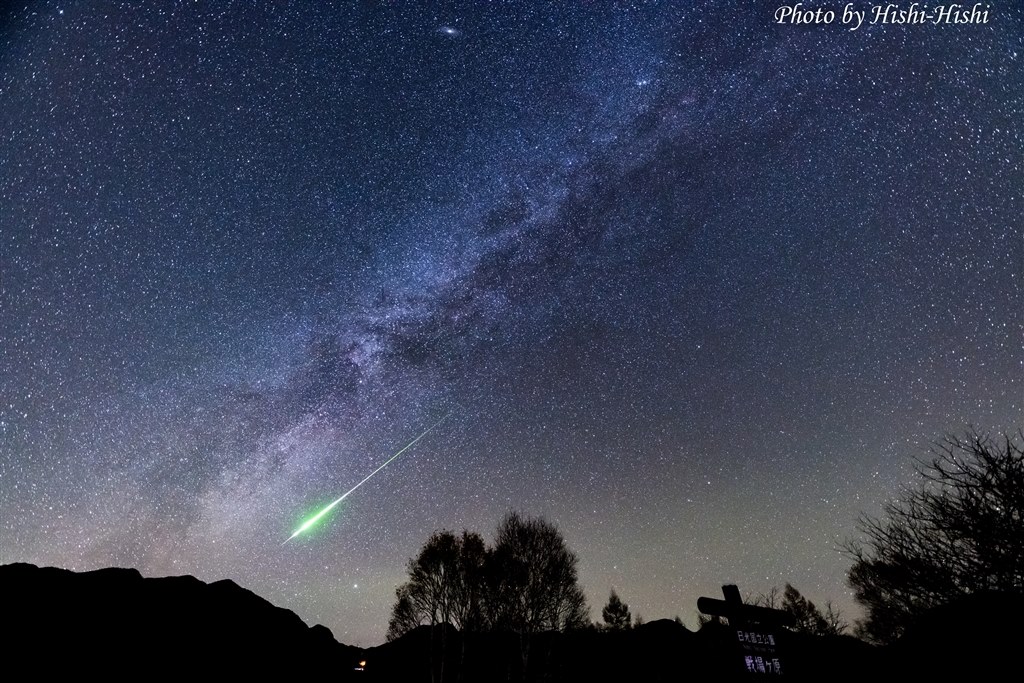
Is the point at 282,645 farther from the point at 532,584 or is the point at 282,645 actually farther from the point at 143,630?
the point at 532,584

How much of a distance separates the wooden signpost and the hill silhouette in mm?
39156

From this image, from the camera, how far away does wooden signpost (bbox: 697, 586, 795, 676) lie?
11.5 metres

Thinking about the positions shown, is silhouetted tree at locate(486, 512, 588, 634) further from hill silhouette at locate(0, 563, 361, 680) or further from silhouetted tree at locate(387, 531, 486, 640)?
hill silhouette at locate(0, 563, 361, 680)

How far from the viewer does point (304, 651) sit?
46.0 meters

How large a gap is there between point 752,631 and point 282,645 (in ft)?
165

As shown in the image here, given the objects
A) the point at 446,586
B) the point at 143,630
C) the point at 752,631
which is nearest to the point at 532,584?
the point at 446,586

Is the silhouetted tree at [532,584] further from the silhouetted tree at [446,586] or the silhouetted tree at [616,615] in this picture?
the silhouetted tree at [616,615]

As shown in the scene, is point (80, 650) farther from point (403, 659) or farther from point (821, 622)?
point (821, 622)

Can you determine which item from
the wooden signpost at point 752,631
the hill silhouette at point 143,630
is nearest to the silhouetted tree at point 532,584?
the wooden signpost at point 752,631

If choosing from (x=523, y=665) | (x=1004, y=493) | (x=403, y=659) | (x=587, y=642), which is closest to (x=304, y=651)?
(x=403, y=659)

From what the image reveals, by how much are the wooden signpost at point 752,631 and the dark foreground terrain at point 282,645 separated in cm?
64

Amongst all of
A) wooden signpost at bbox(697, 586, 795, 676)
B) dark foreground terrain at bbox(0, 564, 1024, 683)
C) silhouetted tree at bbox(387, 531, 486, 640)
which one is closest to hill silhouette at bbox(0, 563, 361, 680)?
dark foreground terrain at bbox(0, 564, 1024, 683)

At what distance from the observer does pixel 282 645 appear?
44656mm

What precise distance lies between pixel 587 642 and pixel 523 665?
19.0 m
